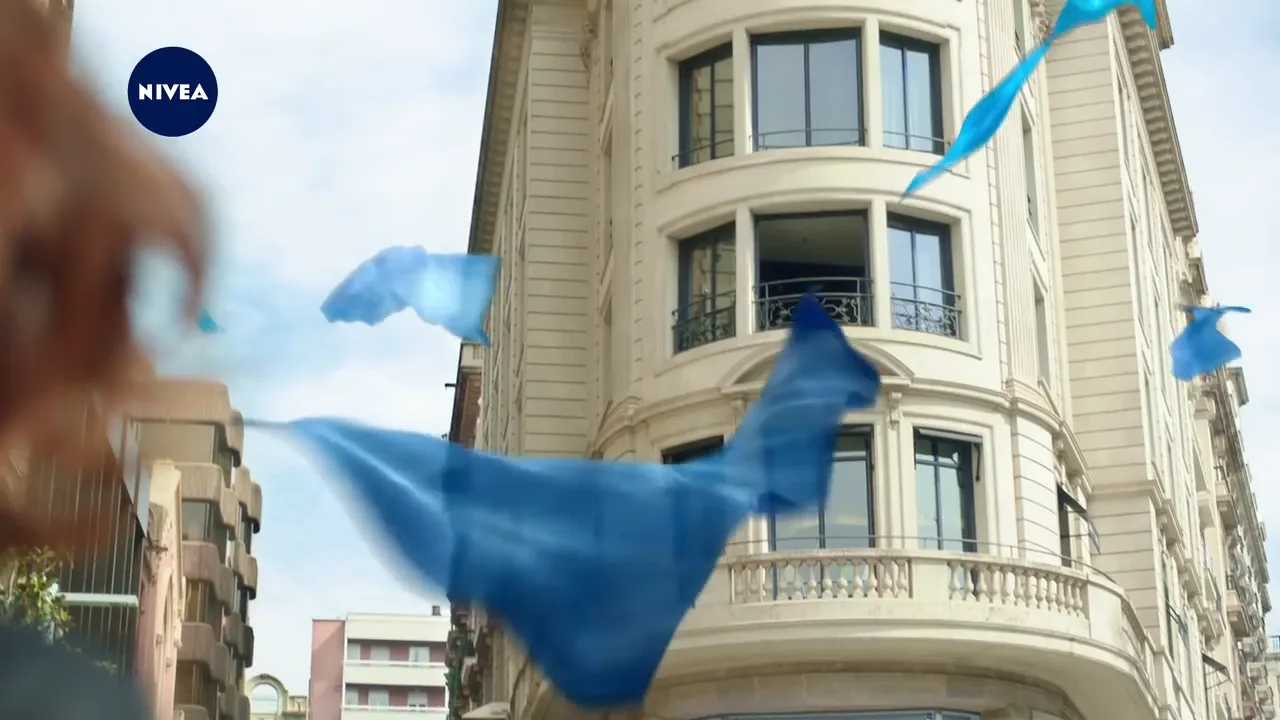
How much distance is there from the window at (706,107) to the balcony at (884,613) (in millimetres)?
6477

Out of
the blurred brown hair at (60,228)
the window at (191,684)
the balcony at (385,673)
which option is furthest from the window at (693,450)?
the balcony at (385,673)

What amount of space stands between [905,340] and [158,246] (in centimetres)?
2577

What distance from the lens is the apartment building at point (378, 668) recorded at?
141 metres

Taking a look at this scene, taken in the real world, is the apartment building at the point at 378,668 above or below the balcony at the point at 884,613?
above

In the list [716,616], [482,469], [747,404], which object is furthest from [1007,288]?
[482,469]

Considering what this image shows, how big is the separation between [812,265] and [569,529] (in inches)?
848

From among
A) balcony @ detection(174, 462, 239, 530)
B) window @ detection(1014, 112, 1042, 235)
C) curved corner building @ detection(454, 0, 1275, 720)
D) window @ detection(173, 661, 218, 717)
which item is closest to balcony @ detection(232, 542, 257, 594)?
balcony @ detection(174, 462, 239, 530)

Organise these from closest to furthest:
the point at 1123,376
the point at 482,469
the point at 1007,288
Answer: the point at 482,469 → the point at 1007,288 → the point at 1123,376

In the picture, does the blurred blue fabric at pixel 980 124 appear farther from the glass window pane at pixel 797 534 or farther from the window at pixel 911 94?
the glass window pane at pixel 797 534

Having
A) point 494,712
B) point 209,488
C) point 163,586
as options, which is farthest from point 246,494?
point 494,712

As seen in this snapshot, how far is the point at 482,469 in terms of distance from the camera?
7.37 metres

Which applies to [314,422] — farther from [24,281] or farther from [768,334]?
[768,334]

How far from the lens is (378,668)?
142500 millimetres

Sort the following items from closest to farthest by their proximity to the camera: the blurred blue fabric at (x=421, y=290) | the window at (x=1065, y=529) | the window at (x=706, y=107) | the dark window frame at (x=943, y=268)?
the blurred blue fabric at (x=421, y=290)
the dark window frame at (x=943, y=268)
the window at (x=706, y=107)
the window at (x=1065, y=529)
